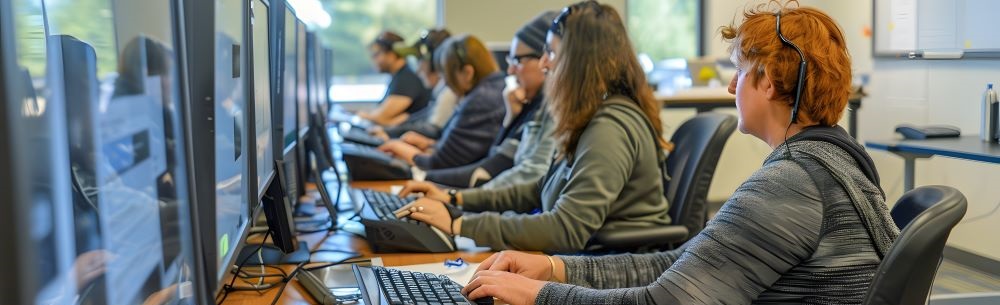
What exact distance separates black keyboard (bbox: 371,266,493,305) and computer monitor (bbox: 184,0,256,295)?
0.70 ft

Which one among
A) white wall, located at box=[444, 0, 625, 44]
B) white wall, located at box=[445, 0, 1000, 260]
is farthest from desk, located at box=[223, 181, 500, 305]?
white wall, located at box=[444, 0, 625, 44]

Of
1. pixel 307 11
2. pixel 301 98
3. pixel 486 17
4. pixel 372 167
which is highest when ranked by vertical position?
pixel 486 17

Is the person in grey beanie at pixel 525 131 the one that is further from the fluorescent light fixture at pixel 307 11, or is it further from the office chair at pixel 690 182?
the fluorescent light fixture at pixel 307 11

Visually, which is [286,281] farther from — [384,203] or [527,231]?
[384,203]

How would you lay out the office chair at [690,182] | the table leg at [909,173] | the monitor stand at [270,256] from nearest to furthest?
the monitor stand at [270,256]
the office chair at [690,182]
the table leg at [909,173]

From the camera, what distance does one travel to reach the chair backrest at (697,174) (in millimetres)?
2334

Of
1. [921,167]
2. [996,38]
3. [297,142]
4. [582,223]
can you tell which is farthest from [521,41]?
[921,167]

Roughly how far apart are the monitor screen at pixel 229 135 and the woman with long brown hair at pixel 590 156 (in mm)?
637

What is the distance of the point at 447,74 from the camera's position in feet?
13.8

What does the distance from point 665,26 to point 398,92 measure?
9.01 ft

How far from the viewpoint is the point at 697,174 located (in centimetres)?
234

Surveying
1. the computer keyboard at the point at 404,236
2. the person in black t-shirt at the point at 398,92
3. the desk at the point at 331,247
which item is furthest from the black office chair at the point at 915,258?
the person in black t-shirt at the point at 398,92

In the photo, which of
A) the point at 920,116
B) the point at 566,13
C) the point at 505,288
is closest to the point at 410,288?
the point at 505,288

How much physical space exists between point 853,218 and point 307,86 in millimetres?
2134
